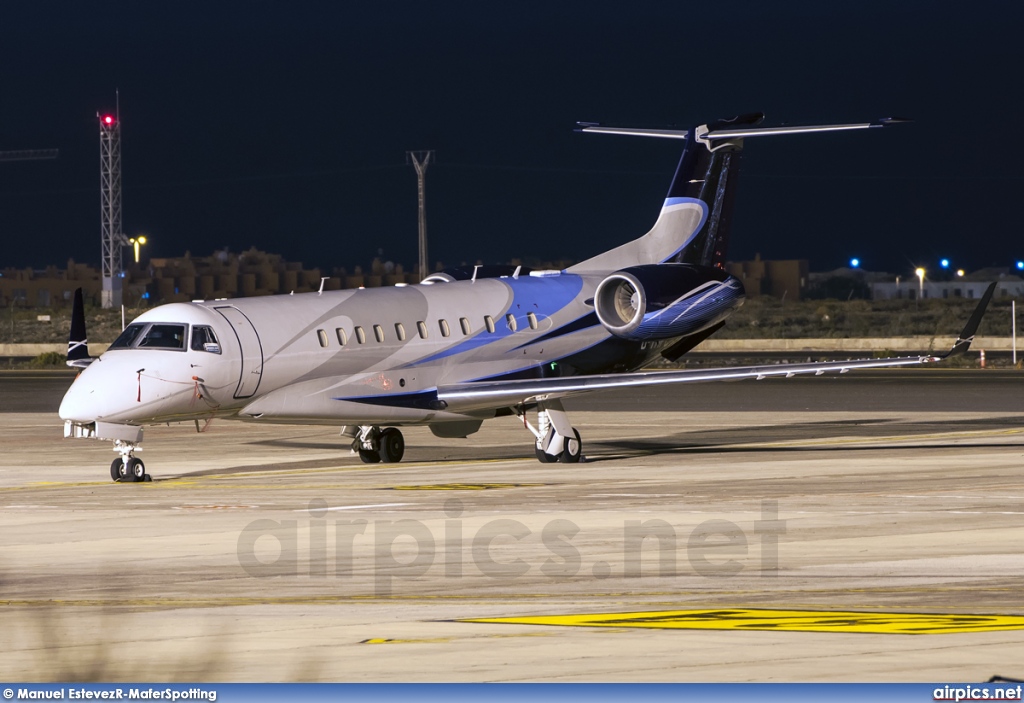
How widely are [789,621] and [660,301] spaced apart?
1865 centimetres

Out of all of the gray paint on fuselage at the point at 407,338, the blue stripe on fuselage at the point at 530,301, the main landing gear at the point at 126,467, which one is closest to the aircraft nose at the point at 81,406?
the main landing gear at the point at 126,467

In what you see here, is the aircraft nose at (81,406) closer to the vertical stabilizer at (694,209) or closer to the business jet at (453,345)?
the business jet at (453,345)

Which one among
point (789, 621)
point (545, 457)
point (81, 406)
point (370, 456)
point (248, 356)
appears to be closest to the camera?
point (789, 621)

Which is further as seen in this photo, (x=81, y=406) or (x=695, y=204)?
(x=695, y=204)

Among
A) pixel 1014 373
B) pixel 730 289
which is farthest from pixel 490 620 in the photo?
pixel 1014 373

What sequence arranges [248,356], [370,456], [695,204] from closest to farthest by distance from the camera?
[248,356] → [370,456] → [695,204]

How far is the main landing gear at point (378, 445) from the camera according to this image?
29.0 m

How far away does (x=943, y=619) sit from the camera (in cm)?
1169

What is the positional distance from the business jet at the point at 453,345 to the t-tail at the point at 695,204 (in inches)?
1.1

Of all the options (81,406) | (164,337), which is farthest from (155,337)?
(81,406)

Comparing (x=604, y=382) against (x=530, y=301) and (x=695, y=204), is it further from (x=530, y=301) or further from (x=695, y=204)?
(x=695, y=204)

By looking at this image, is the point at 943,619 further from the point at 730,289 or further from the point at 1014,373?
the point at 1014,373

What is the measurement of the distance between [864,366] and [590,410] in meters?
15.8

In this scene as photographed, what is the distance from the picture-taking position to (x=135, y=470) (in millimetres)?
25109
